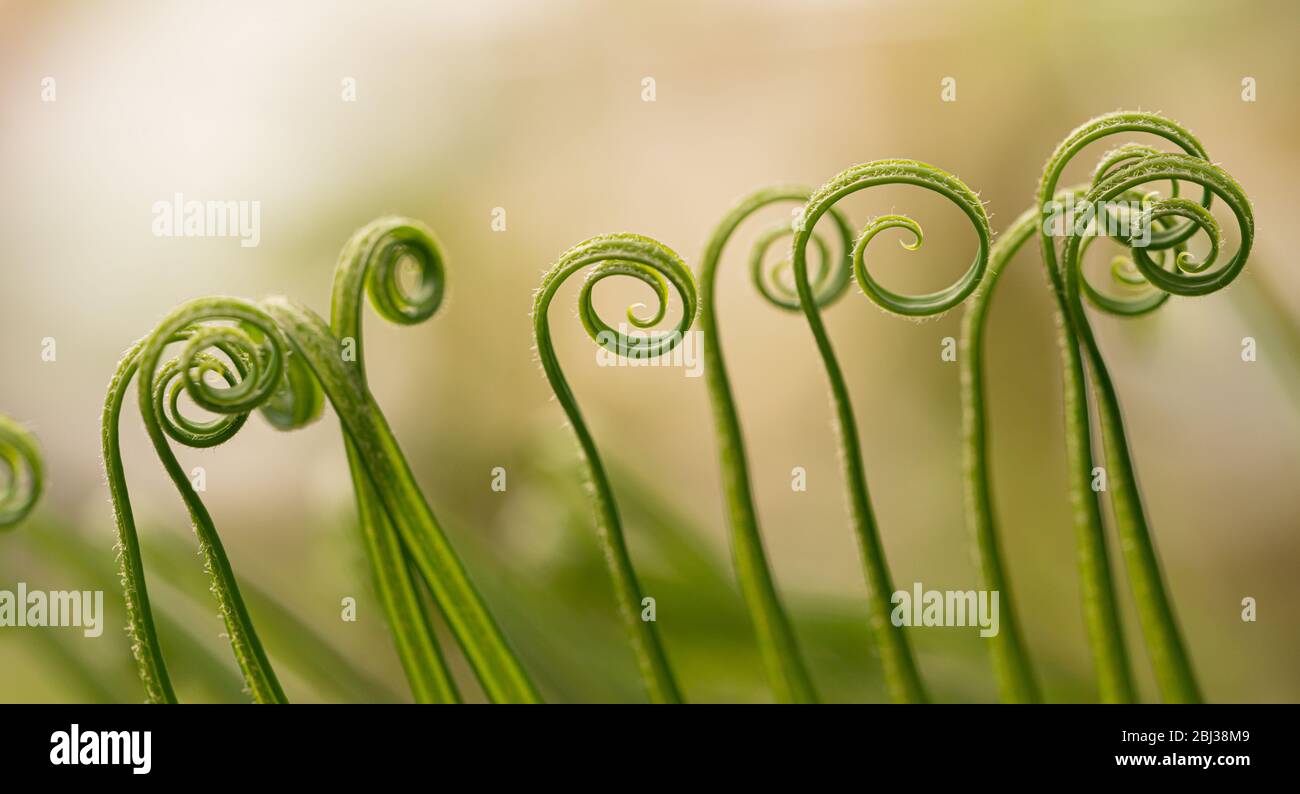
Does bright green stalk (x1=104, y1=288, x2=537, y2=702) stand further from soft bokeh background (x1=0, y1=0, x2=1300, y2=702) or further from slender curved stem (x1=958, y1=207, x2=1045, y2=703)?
soft bokeh background (x1=0, y1=0, x2=1300, y2=702)

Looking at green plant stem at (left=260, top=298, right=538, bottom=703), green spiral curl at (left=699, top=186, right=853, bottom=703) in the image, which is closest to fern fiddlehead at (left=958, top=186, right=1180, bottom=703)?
green spiral curl at (left=699, top=186, right=853, bottom=703)

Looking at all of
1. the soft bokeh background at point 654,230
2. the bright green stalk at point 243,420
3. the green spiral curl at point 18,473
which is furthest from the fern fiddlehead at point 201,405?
the soft bokeh background at point 654,230

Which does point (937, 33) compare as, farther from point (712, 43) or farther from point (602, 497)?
point (602, 497)

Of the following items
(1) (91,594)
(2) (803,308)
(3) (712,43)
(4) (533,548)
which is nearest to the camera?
(2) (803,308)

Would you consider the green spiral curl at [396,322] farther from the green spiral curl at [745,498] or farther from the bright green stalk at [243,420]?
the green spiral curl at [745,498]

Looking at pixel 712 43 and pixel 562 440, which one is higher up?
pixel 712 43

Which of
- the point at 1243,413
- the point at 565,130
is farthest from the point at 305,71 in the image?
the point at 1243,413

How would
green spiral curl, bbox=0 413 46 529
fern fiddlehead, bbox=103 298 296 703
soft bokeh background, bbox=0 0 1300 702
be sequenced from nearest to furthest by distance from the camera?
fern fiddlehead, bbox=103 298 296 703 → green spiral curl, bbox=0 413 46 529 → soft bokeh background, bbox=0 0 1300 702
